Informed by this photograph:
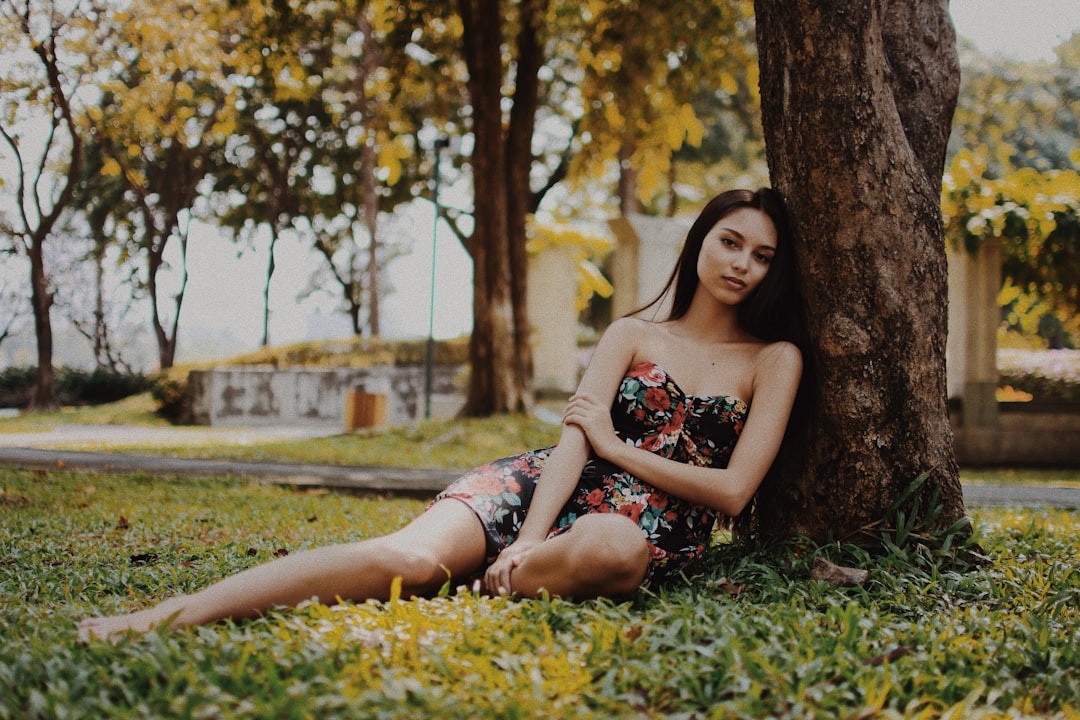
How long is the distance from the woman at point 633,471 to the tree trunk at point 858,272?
0.61 feet

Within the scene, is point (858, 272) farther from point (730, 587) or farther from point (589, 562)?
point (589, 562)

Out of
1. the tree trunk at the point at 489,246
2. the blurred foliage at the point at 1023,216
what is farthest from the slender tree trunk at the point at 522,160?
the blurred foliage at the point at 1023,216

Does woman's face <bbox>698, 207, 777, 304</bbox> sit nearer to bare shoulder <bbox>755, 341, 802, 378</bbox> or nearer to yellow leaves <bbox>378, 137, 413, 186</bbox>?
bare shoulder <bbox>755, 341, 802, 378</bbox>

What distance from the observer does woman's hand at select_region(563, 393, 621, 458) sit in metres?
3.00

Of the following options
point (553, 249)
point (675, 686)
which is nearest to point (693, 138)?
point (553, 249)

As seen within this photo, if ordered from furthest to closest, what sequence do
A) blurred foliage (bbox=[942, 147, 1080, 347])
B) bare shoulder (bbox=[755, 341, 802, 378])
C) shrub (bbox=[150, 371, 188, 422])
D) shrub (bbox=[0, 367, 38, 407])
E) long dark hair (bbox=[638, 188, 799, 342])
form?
shrub (bbox=[0, 367, 38, 407]) → shrub (bbox=[150, 371, 188, 422]) → blurred foliage (bbox=[942, 147, 1080, 347]) → long dark hair (bbox=[638, 188, 799, 342]) → bare shoulder (bbox=[755, 341, 802, 378])

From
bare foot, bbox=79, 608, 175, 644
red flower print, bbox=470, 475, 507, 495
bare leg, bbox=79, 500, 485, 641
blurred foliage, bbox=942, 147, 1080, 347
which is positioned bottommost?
bare foot, bbox=79, 608, 175, 644

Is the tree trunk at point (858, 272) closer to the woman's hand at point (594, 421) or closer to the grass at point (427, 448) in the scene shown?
the woman's hand at point (594, 421)

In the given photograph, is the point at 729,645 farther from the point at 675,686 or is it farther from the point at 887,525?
the point at 887,525

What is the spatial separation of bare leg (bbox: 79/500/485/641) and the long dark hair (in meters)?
1.25

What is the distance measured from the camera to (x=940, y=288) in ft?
10.5

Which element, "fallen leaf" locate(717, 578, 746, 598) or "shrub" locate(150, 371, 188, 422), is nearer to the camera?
"fallen leaf" locate(717, 578, 746, 598)

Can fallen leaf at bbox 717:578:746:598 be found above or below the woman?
below

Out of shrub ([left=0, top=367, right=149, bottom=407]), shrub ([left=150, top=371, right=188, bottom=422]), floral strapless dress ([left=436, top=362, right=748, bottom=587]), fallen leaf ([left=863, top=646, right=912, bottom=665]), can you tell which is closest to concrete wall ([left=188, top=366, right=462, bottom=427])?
shrub ([left=150, top=371, right=188, bottom=422])
